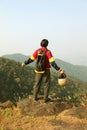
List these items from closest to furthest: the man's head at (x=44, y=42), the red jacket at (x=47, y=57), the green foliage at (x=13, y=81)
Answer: the red jacket at (x=47, y=57) < the man's head at (x=44, y=42) < the green foliage at (x=13, y=81)

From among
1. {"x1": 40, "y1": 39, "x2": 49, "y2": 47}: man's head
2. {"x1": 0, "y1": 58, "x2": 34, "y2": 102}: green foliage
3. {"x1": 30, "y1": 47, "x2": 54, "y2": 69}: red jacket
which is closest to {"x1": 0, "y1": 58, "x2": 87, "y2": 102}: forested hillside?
{"x1": 0, "y1": 58, "x2": 34, "y2": 102}: green foliage

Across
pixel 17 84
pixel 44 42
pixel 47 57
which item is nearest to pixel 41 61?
pixel 47 57

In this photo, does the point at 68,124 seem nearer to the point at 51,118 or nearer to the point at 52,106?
the point at 51,118

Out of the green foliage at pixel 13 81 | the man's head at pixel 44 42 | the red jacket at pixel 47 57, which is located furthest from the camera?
the green foliage at pixel 13 81

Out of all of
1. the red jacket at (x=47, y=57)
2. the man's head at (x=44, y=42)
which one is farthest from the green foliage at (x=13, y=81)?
the man's head at (x=44, y=42)

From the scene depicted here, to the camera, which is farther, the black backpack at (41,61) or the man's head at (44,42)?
the man's head at (44,42)

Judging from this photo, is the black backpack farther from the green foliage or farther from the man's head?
the green foliage

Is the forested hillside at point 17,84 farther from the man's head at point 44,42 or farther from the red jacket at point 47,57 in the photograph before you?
the man's head at point 44,42

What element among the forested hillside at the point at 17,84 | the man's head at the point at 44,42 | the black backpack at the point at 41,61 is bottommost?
the forested hillside at the point at 17,84

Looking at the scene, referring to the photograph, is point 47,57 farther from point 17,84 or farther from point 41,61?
point 17,84

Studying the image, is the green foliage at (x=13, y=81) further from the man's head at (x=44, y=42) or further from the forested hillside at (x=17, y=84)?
the man's head at (x=44, y=42)

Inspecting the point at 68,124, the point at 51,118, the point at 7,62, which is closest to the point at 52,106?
the point at 51,118

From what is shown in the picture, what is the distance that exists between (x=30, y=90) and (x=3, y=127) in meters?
50.1

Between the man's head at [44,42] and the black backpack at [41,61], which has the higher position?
the man's head at [44,42]
